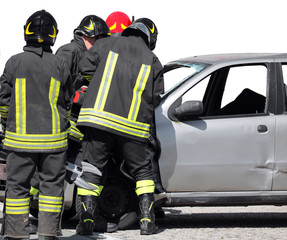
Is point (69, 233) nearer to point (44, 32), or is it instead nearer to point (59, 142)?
point (59, 142)

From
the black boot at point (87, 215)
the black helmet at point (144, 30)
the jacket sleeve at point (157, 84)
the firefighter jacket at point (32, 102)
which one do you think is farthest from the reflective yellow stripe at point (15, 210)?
the black helmet at point (144, 30)

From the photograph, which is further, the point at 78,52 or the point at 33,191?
the point at 78,52

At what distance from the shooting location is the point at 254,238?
681 centimetres

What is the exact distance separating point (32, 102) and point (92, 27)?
1.89 metres

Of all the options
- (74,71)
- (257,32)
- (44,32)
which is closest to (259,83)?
(257,32)

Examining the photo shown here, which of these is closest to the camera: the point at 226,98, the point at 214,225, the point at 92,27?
the point at 214,225

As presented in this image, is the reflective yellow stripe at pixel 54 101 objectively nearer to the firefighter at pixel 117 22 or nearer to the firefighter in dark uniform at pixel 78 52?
the firefighter in dark uniform at pixel 78 52

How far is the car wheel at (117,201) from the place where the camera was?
7188 millimetres

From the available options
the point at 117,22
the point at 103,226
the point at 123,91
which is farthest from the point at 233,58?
the point at 103,226

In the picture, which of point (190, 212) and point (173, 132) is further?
point (190, 212)

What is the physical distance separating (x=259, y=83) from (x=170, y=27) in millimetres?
2507

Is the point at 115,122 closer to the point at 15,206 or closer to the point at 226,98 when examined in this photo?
the point at 15,206

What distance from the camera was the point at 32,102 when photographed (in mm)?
6012

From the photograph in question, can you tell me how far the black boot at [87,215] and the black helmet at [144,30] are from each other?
1446 mm
